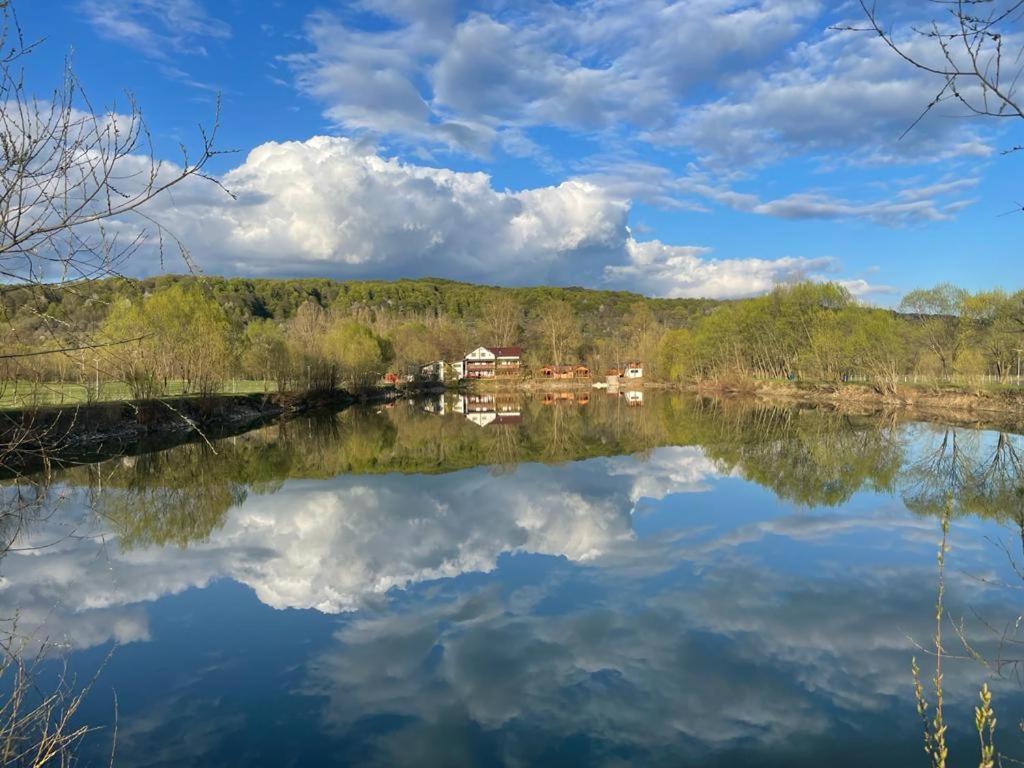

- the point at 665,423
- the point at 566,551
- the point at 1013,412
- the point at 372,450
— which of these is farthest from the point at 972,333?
the point at 566,551

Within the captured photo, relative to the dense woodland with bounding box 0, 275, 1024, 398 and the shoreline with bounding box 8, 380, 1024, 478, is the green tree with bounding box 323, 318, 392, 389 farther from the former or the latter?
the shoreline with bounding box 8, 380, 1024, 478

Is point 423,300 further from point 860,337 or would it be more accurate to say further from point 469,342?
point 860,337

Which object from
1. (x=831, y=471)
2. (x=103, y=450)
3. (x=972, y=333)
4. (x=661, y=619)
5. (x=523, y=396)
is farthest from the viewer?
(x=523, y=396)

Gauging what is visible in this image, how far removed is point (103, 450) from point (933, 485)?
73.8 feet

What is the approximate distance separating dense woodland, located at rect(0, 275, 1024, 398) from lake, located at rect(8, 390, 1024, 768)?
2083 millimetres

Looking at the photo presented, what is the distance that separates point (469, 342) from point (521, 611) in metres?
92.2

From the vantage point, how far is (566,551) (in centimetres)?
1095

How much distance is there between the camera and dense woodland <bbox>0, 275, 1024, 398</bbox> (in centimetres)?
310

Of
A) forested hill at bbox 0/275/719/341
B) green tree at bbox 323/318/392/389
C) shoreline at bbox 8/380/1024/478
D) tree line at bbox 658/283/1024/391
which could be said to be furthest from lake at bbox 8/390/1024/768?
forested hill at bbox 0/275/719/341

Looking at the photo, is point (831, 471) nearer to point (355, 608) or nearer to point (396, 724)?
point (355, 608)

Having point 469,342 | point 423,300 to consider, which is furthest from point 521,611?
point 423,300

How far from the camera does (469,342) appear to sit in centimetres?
9969

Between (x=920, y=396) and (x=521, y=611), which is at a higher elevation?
(x=920, y=396)

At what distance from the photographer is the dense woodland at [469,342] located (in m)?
3.10
